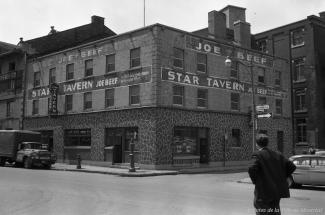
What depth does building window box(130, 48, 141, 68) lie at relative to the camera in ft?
102

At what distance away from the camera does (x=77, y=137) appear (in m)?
34.8

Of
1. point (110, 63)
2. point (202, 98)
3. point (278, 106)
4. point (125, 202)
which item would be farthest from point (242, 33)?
point (125, 202)

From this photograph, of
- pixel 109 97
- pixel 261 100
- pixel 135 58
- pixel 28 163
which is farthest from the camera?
pixel 261 100

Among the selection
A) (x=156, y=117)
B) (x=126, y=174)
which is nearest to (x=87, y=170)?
(x=126, y=174)

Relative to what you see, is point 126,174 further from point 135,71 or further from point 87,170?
point 135,71

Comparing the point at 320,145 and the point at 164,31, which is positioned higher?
the point at 164,31

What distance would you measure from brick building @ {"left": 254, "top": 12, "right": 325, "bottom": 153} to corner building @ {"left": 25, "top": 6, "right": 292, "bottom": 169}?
12.4 ft

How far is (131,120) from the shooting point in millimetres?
30438

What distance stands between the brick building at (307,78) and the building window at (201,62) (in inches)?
570

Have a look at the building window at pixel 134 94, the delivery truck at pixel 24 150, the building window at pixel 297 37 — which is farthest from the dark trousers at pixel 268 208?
the building window at pixel 297 37

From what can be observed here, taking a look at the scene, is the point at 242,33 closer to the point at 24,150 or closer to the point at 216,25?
the point at 216,25

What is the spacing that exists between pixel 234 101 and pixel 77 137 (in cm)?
1344

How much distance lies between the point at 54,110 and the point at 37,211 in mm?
27189

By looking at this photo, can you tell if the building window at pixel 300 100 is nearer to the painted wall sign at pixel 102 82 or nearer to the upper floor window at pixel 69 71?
the painted wall sign at pixel 102 82
